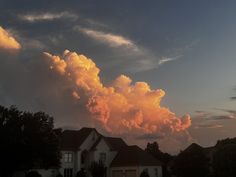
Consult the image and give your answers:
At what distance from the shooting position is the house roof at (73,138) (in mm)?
85488

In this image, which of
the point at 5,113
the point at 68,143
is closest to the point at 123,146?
the point at 68,143

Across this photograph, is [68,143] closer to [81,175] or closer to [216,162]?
[81,175]

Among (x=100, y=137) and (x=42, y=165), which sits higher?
(x=100, y=137)

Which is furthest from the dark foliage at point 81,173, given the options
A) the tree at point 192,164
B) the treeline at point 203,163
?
the tree at point 192,164

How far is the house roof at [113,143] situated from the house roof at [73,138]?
9.00 ft

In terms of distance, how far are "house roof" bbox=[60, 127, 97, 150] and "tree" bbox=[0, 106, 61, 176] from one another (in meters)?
15.4

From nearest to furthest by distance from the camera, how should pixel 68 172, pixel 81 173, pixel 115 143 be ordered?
pixel 81 173 → pixel 68 172 → pixel 115 143

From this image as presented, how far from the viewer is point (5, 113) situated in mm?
67688

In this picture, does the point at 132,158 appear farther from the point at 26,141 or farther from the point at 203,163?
the point at 26,141

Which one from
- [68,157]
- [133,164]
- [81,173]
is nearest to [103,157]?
[133,164]

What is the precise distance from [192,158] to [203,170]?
9.73ft

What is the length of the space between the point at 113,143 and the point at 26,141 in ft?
116

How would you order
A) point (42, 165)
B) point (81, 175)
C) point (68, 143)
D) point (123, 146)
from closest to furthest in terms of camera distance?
point (42, 165) < point (81, 175) < point (68, 143) < point (123, 146)

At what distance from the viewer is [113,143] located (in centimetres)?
9750
